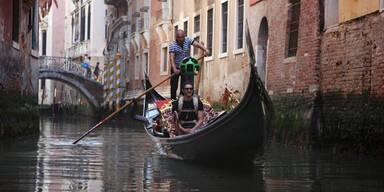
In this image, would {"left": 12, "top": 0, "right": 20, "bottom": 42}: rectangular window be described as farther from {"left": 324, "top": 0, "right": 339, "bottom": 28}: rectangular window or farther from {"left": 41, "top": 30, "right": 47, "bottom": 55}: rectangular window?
{"left": 41, "top": 30, "right": 47, "bottom": 55}: rectangular window

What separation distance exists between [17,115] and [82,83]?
23.9m

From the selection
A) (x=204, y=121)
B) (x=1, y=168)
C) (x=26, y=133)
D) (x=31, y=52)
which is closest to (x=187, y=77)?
(x=204, y=121)

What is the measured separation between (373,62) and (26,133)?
24.1 feet

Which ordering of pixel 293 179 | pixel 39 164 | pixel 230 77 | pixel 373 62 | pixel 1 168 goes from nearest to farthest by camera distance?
1. pixel 293 179
2. pixel 1 168
3. pixel 39 164
4. pixel 373 62
5. pixel 230 77

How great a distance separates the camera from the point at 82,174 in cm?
799

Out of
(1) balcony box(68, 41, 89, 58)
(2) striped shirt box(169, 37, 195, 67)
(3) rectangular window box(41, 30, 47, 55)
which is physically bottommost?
(2) striped shirt box(169, 37, 195, 67)

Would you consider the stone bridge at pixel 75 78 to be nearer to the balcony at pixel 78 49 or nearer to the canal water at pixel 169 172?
the balcony at pixel 78 49

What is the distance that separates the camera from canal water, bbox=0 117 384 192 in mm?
6992

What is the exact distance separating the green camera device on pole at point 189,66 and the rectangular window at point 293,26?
4021 millimetres

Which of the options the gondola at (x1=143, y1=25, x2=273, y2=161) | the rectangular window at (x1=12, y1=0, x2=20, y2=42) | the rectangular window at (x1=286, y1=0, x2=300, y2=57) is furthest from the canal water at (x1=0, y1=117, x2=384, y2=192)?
the rectangular window at (x1=12, y1=0, x2=20, y2=42)

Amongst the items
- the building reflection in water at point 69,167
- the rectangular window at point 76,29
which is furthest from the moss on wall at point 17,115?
the rectangular window at point 76,29

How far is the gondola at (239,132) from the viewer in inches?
325

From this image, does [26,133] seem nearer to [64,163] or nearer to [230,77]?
[230,77]

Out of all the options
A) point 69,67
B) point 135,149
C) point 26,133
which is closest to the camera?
point 135,149
